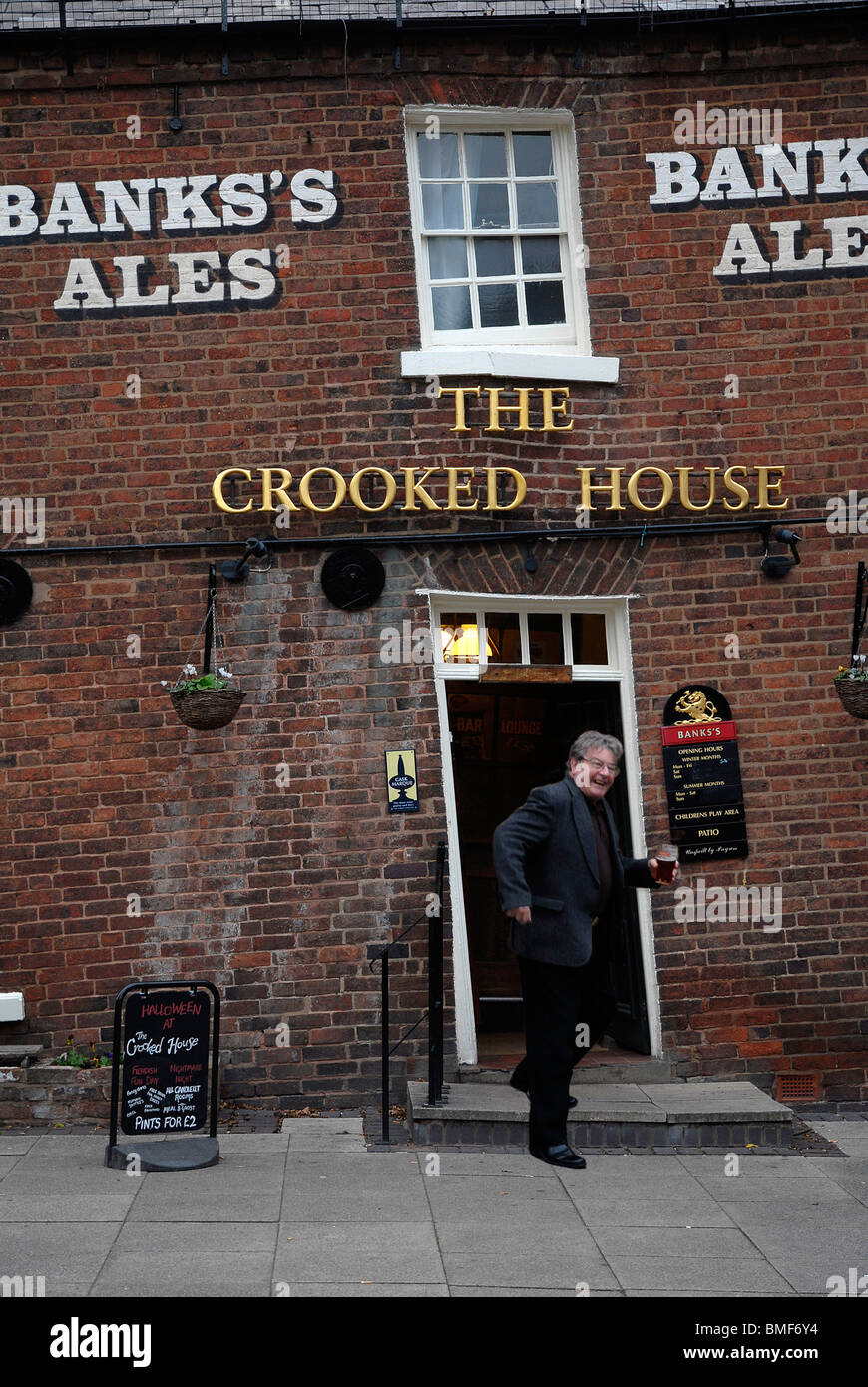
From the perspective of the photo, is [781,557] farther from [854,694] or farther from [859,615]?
[854,694]

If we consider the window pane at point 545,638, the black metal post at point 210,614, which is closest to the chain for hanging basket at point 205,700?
the black metal post at point 210,614

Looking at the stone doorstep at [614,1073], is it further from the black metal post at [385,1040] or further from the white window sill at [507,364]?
the white window sill at [507,364]

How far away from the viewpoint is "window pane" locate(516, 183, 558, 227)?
9328 millimetres

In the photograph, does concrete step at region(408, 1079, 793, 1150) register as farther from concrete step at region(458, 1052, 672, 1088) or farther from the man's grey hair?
the man's grey hair

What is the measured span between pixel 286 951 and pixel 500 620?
248 centimetres

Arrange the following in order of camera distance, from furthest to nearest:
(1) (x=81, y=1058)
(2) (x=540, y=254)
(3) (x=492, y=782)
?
(3) (x=492, y=782) → (2) (x=540, y=254) → (1) (x=81, y=1058)

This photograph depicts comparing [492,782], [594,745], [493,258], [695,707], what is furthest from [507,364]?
[594,745]

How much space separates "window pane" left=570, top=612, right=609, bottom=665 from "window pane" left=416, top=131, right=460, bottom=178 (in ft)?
9.65

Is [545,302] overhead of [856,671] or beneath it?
overhead

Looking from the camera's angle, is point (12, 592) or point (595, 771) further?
point (12, 592)

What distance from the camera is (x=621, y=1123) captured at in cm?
783

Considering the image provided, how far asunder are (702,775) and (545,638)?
4.31 ft

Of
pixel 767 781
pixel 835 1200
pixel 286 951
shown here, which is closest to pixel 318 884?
pixel 286 951

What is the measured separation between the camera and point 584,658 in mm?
9242
